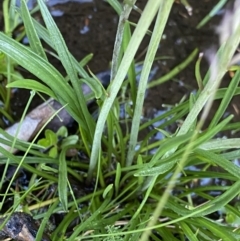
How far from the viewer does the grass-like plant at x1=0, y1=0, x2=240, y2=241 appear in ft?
2.00

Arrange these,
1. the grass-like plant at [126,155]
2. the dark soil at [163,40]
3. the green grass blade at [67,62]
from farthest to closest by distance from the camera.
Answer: the dark soil at [163,40] → the green grass blade at [67,62] → the grass-like plant at [126,155]

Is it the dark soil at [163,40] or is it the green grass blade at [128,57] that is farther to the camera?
the dark soil at [163,40]

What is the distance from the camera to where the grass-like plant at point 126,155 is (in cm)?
61

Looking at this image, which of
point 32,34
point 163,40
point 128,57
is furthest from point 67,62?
point 163,40

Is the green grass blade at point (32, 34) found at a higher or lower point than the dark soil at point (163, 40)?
higher

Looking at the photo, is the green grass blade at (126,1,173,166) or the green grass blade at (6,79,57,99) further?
the green grass blade at (6,79,57,99)

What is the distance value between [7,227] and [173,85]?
0.52m

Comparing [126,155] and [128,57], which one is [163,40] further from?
[128,57]

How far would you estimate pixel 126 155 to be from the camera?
100 cm

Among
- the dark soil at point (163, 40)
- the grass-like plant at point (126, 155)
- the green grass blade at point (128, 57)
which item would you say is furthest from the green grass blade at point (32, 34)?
the dark soil at point (163, 40)

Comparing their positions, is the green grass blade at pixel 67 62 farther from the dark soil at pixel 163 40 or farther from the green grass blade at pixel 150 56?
the dark soil at pixel 163 40

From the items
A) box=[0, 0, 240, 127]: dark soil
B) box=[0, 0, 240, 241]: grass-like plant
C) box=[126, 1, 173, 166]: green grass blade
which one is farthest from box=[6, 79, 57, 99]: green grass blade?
box=[0, 0, 240, 127]: dark soil

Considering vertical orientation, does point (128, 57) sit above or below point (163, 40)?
above

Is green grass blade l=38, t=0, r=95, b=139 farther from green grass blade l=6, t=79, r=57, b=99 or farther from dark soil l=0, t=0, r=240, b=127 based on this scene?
dark soil l=0, t=0, r=240, b=127
